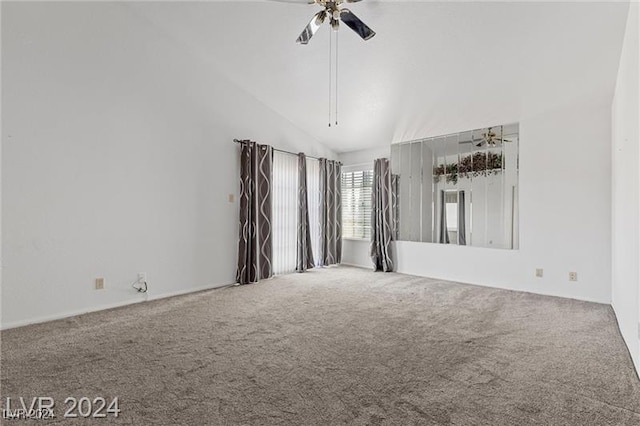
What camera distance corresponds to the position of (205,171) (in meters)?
4.61

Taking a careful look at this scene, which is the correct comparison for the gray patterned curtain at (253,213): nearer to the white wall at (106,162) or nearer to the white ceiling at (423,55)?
the white wall at (106,162)

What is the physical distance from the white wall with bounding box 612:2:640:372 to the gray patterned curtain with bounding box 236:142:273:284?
13.5 ft

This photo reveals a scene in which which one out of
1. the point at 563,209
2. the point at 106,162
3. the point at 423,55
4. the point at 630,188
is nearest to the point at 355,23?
the point at 423,55

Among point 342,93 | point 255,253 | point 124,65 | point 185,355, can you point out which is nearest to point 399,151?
point 342,93

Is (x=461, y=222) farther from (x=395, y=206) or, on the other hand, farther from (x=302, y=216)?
(x=302, y=216)

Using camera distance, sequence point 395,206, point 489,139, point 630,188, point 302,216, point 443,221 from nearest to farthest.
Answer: point 630,188, point 489,139, point 443,221, point 302,216, point 395,206

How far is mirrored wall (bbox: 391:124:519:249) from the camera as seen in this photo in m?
4.74

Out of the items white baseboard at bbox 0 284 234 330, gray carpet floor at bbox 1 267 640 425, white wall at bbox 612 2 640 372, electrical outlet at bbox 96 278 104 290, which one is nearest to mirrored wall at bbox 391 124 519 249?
→ gray carpet floor at bbox 1 267 640 425

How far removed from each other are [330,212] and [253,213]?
1944 millimetres

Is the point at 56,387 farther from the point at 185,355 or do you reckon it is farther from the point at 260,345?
the point at 260,345

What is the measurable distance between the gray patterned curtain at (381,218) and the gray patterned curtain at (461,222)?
3.91 ft

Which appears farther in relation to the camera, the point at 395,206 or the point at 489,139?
the point at 395,206

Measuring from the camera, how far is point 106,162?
3656 millimetres

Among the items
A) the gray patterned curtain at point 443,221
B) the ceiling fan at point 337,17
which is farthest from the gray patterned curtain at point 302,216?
the ceiling fan at point 337,17
